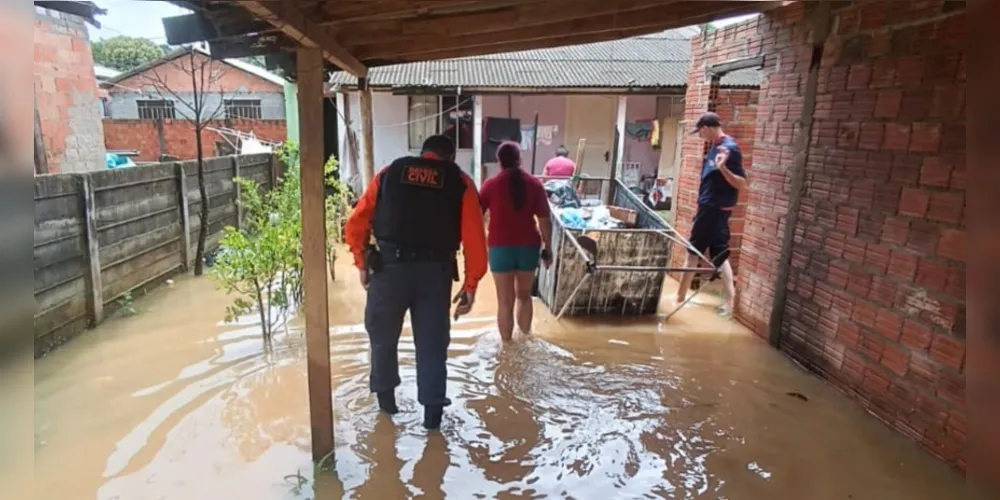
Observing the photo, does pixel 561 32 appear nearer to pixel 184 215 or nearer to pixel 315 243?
pixel 315 243

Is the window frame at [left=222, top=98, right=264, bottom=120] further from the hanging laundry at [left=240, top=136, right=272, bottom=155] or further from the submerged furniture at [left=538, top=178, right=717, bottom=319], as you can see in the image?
the submerged furniture at [left=538, top=178, right=717, bottom=319]

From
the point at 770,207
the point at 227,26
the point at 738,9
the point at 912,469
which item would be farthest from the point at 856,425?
the point at 227,26

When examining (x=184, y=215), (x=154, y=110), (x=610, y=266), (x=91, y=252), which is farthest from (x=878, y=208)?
(x=154, y=110)

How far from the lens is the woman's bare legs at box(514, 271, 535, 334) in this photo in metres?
4.75

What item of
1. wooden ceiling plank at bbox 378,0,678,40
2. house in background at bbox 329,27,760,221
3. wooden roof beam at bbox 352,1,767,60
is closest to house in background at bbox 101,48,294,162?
house in background at bbox 329,27,760,221

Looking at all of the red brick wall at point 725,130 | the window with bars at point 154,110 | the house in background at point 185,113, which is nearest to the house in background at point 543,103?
the red brick wall at point 725,130

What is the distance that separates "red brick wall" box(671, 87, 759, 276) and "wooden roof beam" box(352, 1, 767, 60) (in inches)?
86.0

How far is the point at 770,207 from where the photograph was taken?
490cm

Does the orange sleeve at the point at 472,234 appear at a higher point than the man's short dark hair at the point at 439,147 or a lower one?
lower

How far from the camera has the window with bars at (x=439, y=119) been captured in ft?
34.9

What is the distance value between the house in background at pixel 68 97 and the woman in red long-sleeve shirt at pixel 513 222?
4941 millimetres

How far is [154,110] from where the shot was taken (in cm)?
1619

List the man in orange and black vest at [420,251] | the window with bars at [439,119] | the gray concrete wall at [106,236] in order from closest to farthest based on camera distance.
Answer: the man in orange and black vest at [420,251], the gray concrete wall at [106,236], the window with bars at [439,119]

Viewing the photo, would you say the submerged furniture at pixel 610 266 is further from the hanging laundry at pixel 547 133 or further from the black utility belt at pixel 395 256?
the hanging laundry at pixel 547 133
